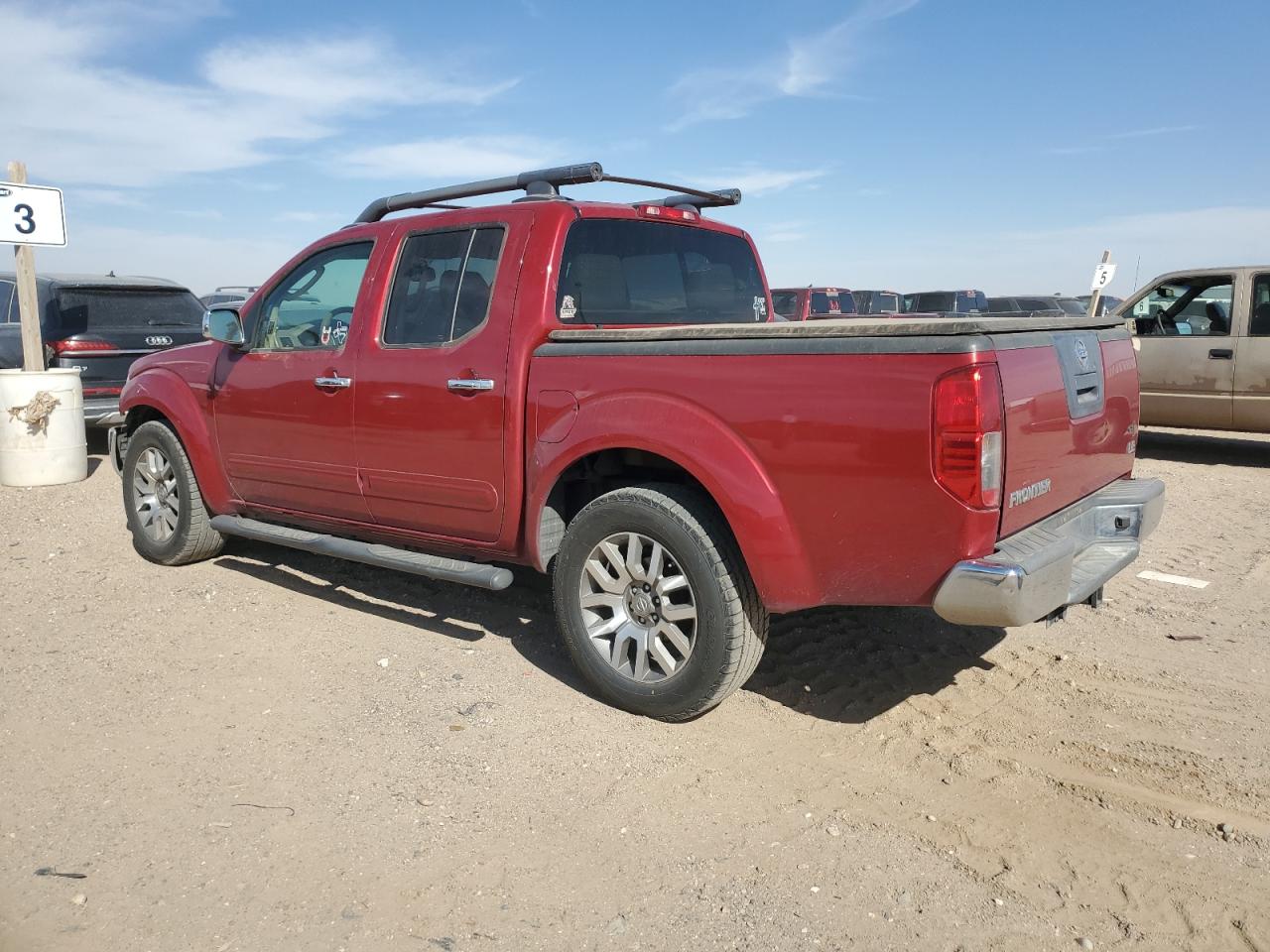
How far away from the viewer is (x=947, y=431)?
300 centimetres

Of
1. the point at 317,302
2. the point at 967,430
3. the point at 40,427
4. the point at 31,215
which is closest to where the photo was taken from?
the point at 967,430

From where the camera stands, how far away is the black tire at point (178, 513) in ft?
19.2

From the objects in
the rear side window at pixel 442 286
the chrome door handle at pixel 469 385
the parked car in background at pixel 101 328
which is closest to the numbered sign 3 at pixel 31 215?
the parked car in background at pixel 101 328

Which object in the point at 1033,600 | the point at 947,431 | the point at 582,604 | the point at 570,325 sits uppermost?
the point at 570,325

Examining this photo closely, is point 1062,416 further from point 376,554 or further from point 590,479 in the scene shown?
point 376,554

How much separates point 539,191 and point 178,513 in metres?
3.10

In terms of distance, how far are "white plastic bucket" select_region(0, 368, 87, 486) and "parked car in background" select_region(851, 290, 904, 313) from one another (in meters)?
16.6

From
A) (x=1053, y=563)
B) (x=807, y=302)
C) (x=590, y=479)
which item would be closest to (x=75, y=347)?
(x=590, y=479)

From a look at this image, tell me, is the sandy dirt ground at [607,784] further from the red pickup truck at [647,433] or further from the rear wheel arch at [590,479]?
the rear wheel arch at [590,479]

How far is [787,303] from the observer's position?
17750 millimetres

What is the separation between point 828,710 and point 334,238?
3283 millimetres

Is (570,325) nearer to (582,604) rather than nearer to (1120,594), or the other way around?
(582,604)

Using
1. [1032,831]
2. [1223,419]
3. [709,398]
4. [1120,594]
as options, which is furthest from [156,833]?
[1223,419]

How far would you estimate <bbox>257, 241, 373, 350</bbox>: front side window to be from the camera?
16.4ft
